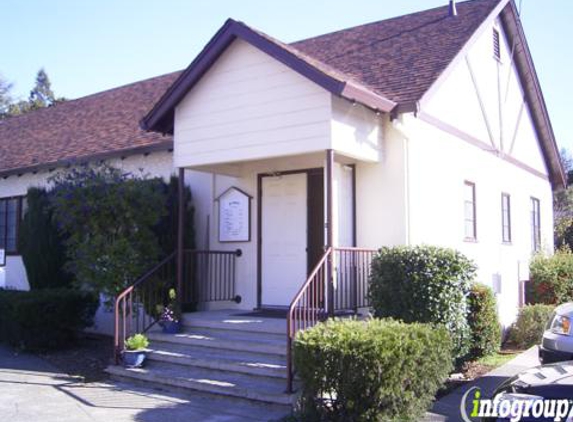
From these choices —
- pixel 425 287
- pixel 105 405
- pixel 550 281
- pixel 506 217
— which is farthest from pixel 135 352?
pixel 550 281

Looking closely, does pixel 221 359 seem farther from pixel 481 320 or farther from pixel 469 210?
pixel 469 210

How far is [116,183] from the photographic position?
32.3ft

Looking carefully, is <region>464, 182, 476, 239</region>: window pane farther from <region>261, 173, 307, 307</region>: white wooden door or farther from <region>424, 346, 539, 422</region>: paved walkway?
<region>261, 173, 307, 307</region>: white wooden door

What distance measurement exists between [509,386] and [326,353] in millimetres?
1833

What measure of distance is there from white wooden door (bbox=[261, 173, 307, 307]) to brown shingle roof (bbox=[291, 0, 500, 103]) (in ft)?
7.24

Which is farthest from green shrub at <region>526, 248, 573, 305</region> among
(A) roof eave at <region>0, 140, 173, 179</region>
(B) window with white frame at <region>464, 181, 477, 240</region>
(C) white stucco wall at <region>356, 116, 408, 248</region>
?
(A) roof eave at <region>0, 140, 173, 179</region>

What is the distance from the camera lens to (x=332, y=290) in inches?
316

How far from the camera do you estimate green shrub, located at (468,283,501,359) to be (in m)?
9.21

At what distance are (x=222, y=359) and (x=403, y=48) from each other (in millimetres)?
7181

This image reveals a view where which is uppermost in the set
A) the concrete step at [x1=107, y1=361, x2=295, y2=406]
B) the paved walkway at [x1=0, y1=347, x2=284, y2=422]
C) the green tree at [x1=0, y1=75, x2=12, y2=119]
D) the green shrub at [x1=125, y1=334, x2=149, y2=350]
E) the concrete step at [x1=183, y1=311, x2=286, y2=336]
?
the green tree at [x1=0, y1=75, x2=12, y2=119]

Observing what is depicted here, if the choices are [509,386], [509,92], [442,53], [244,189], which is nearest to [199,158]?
[244,189]

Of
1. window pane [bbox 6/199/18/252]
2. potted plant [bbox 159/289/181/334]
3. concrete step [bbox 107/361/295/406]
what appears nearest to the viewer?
concrete step [bbox 107/361/295/406]

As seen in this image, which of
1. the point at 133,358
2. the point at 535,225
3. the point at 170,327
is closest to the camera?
the point at 133,358

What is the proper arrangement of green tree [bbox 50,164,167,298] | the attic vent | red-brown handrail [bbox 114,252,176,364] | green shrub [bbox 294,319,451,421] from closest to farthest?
green shrub [bbox 294,319,451,421], green tree [bbox 50,164,167,298], red-brown handrail [bbox 114,252,176,364], the attic vent
